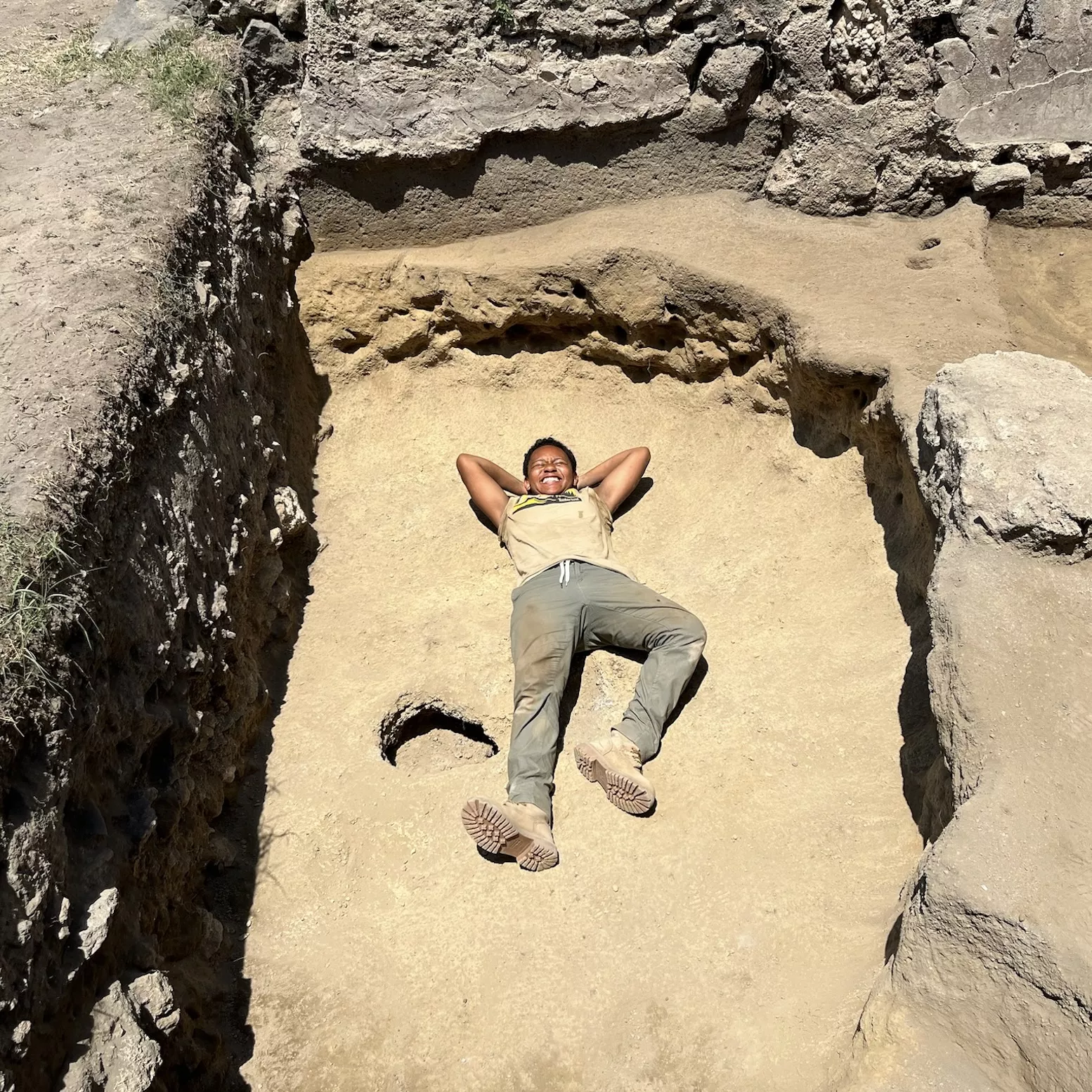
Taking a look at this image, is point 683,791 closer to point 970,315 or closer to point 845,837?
point 845,837

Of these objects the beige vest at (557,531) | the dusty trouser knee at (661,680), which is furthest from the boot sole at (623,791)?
the beige vest at (557,531)

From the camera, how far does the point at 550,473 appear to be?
4629mm

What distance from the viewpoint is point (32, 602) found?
8.34 ft

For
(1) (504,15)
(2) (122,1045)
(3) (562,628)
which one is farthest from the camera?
(1) (504,15)

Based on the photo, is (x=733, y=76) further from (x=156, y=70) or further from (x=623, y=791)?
(x=623, y=791)

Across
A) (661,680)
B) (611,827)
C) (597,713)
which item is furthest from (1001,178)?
(611,827)

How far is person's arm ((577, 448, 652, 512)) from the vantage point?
468cm

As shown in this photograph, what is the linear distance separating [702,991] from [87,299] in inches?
129

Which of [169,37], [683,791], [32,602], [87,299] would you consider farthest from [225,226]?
[683,791]

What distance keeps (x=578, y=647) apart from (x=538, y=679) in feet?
1.20

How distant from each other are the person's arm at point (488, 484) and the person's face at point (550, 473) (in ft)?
0.38

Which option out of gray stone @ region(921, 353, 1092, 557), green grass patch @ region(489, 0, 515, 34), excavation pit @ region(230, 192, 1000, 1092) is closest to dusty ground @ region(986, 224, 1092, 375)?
excavation pit @ region(230, 192, 1000, 1092)

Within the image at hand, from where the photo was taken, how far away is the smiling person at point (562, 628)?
3359mm

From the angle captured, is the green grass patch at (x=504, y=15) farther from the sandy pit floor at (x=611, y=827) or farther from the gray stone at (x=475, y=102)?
the sandy pit floor at (x=611, y=827)
